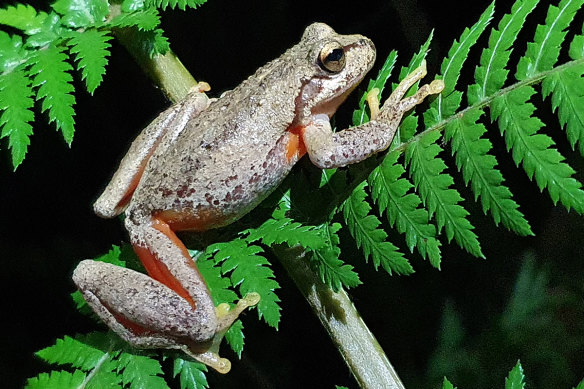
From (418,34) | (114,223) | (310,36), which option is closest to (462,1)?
(418,34)

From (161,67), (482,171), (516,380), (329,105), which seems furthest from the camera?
(329,105)

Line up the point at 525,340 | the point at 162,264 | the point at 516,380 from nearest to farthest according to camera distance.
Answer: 1. the point at 516,380
2. the point at 162,264
3. the point at 525,340

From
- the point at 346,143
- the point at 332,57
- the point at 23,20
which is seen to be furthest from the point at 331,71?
the point at 23,20

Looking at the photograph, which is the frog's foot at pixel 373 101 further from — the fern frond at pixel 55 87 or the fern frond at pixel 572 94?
the fern frond at pixel 55 87

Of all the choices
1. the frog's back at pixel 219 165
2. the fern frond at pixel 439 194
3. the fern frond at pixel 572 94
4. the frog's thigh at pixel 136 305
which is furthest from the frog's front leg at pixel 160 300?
the fern frond at pixel 572 94

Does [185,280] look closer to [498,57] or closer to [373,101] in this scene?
[373,101]

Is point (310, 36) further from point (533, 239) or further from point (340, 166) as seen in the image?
point (533, 239)

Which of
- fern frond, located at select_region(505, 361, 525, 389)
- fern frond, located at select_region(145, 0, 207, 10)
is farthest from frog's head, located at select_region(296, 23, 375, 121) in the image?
fern frond, located at select_region(505, 361, 525, 389)
